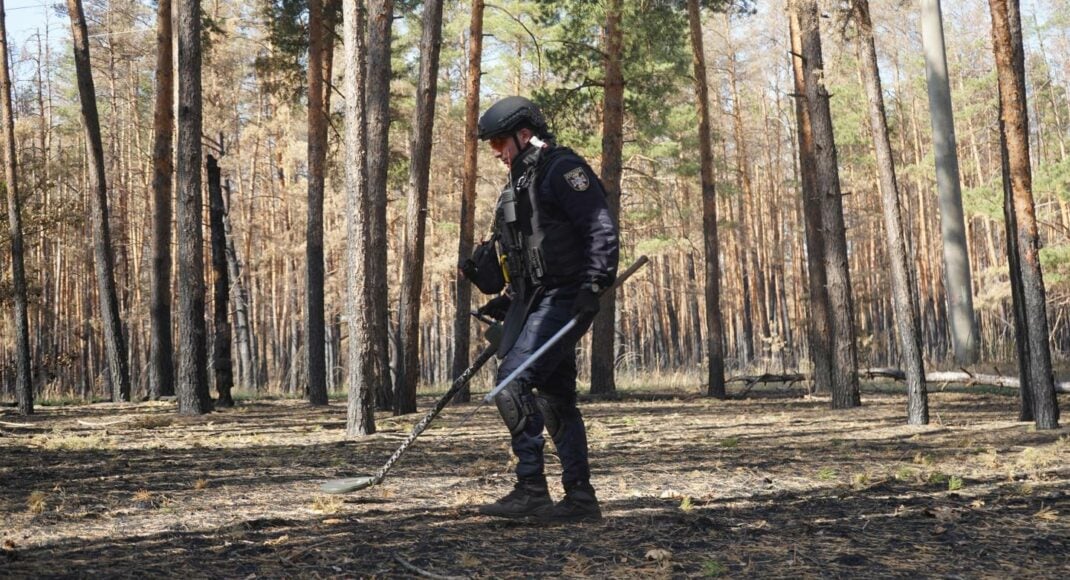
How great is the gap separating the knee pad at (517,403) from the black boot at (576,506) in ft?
1.62

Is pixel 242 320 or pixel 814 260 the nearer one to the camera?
pixel 814 260

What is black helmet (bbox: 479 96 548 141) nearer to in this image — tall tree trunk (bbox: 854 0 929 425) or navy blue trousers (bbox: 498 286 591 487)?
navy blue trousers (bbox: 498 286 591 487)

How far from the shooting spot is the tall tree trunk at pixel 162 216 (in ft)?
58.5

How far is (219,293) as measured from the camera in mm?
17062

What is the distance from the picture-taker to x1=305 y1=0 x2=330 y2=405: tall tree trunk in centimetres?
1805

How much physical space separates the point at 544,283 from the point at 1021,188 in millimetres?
7098

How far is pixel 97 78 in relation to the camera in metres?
40.3

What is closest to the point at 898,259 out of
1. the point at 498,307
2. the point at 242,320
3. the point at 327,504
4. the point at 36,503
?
the point at 498,307

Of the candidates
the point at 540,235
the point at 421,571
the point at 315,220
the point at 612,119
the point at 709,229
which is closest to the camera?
the point at 421,571

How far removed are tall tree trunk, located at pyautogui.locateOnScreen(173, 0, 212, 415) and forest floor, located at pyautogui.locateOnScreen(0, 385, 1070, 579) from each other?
2.44 meters

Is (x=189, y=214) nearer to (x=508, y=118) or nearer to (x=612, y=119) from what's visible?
(x=612, y=119)

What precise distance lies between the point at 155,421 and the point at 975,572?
11.3 metres

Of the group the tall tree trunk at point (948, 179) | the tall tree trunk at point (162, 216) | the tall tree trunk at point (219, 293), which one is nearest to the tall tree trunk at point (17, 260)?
the tall tree trunk at point (162, 216)

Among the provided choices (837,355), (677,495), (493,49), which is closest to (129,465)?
(677,495)
